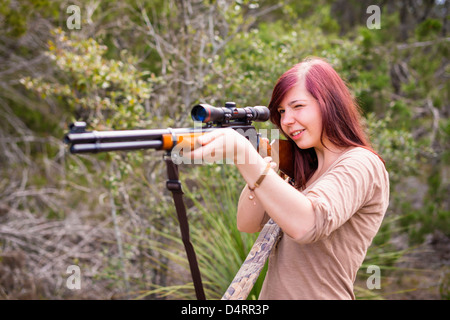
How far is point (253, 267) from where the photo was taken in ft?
5.65

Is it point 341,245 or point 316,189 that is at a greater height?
point 316,189

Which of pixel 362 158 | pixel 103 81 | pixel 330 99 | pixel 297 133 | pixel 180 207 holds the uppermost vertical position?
pixel 103 81

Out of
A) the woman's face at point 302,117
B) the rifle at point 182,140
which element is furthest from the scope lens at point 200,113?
the woman's face at point 302,117

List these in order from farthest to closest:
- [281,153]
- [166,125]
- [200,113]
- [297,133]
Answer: [166,125] → [281,153] → [297,133] → [200,113]

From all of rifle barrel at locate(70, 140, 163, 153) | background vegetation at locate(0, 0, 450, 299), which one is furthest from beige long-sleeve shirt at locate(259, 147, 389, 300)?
background vegetation at locate(0, 0, 450, 299)

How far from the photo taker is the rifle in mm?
1287

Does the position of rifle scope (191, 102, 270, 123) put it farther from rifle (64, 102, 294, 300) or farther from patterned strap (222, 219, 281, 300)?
patterned strap (222, 219, 281, 300)

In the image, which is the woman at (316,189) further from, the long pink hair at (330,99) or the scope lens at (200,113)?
the scope lens at (200,113)

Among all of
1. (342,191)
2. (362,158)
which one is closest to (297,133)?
(362,158)

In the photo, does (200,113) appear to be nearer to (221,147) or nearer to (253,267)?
(221,147)

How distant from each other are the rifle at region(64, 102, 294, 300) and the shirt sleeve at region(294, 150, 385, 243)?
0.40 meters

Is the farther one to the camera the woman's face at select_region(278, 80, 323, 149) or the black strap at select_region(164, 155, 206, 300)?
the woman's face at select_region(278, 80, 323, 149)

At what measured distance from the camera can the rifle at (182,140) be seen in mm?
1287

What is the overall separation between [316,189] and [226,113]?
48 cm
